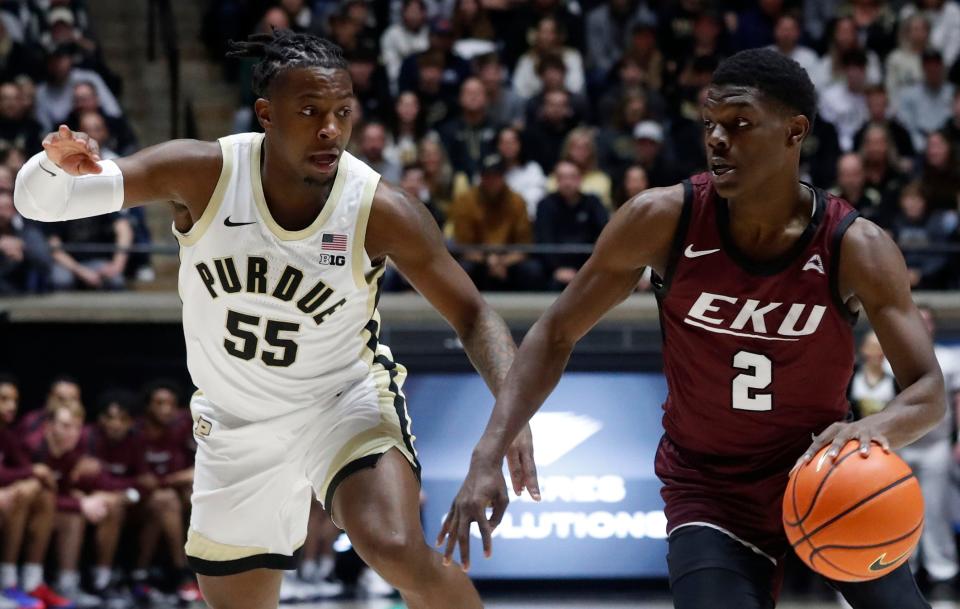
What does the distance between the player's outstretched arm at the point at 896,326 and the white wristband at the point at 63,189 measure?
7.16 ft

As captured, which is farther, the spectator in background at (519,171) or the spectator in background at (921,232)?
the spectator in background at (519,171)

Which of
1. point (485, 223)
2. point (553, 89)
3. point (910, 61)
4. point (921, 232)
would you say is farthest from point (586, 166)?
point (910, 61)

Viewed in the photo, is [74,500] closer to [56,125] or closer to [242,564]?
[56,125]

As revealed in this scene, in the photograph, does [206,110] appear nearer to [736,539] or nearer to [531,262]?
[531,262]

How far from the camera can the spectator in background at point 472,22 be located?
11891 millimetres

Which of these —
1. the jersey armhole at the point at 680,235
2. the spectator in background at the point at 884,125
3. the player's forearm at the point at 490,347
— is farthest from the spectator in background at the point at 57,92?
the jersey armhole at the point at 680,235

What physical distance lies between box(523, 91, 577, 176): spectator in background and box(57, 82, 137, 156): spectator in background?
295cm

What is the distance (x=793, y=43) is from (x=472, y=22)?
2575 millimetres

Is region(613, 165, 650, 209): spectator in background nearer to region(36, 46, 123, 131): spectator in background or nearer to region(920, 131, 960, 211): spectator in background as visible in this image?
region(920, 131, 960, 211): spectator in background

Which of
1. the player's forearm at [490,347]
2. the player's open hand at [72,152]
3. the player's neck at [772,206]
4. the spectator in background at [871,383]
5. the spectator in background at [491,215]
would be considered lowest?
the spectator in background at [871,383]

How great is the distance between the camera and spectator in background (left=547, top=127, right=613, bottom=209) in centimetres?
1031

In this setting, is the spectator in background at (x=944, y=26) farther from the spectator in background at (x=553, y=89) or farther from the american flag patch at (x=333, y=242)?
the american flag patch at (x=333, y=242)

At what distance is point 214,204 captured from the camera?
4.62 metres

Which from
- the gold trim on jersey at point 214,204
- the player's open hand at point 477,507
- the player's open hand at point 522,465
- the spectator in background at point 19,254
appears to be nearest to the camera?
the player's open hand at point 477,507
